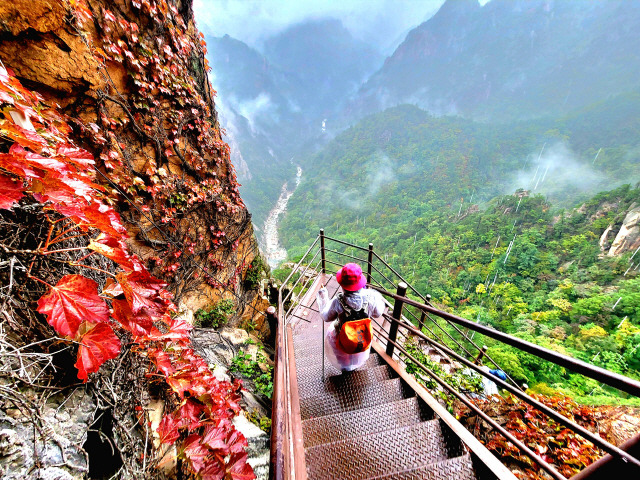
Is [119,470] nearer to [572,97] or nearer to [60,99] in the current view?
[60,99]

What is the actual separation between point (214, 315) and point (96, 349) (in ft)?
11.2

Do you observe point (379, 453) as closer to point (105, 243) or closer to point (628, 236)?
point (105, 243)

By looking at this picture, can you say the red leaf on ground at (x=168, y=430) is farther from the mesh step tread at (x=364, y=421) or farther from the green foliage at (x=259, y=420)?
the green foliage at (x=259, y=420)

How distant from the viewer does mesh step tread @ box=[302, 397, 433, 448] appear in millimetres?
1897

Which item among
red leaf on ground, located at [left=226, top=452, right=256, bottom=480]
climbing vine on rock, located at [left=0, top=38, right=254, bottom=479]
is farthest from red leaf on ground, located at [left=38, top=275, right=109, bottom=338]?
red leaf on ground, located at [left=226, top=452, right=256, bottom=480]

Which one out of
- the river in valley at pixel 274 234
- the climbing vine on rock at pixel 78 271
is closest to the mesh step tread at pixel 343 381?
the climbing vine on rock at pixel 78 271

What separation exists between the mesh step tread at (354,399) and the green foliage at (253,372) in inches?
39.8

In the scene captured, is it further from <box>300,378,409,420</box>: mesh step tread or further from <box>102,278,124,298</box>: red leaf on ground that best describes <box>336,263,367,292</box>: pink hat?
<box>102,278,124,298</box>: red leaf on ground

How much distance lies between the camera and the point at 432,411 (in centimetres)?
197

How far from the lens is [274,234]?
49.6 m

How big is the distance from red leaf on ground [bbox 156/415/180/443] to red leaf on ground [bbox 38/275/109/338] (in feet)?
3.09

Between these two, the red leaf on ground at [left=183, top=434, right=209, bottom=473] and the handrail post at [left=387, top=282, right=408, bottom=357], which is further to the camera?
the handrail post at [left=387, top=282, right=408, bottom=357]

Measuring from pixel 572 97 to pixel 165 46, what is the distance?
337 ft

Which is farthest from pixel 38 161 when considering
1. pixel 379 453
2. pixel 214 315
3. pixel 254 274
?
pixel 254 274
